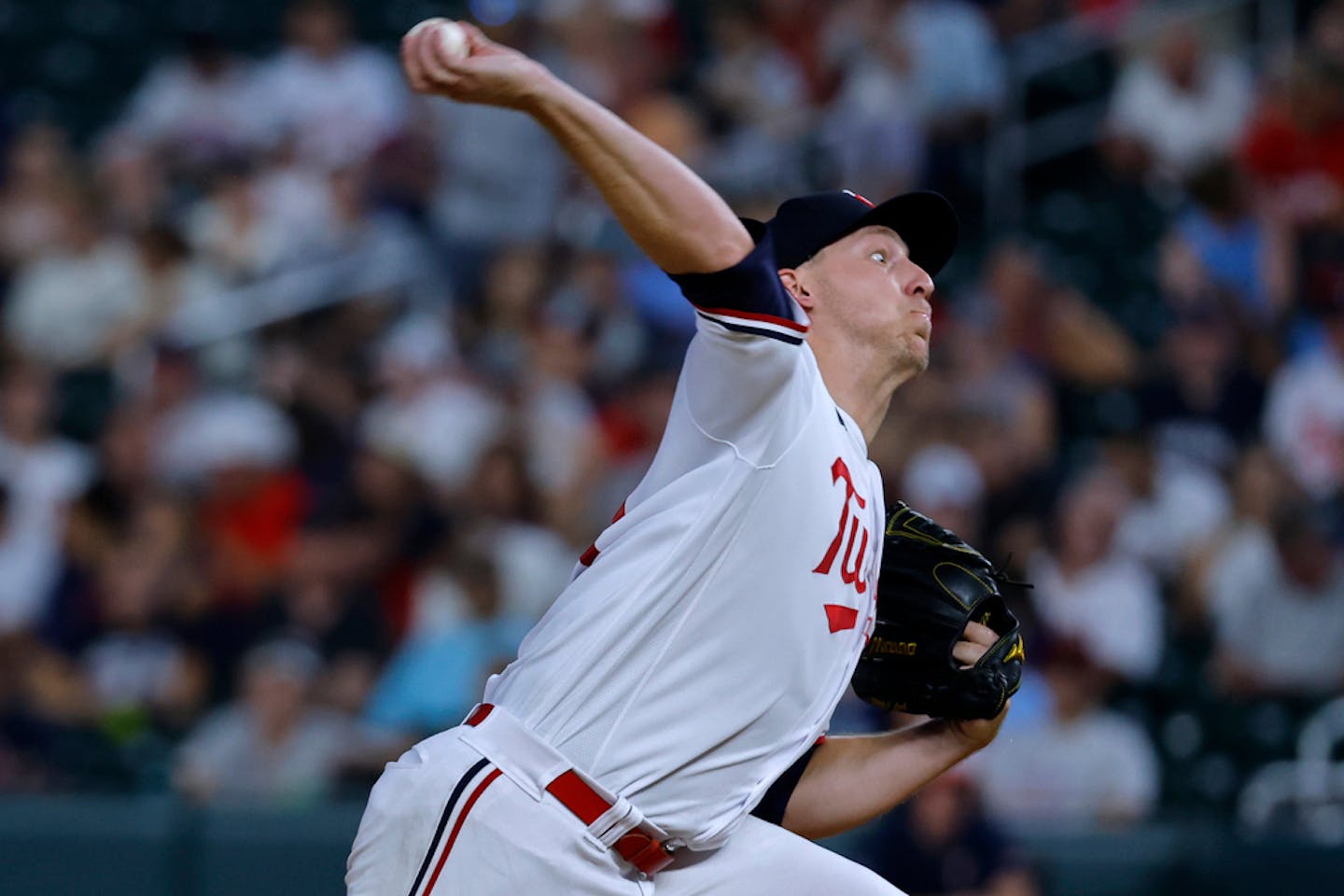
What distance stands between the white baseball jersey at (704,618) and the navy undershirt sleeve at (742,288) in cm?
8

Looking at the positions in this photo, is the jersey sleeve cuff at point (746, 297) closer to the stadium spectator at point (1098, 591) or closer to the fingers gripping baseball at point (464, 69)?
the fingers gripping baseball at point (464, 69)

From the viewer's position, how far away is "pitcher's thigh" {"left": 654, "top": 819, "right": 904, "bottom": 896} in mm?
3205

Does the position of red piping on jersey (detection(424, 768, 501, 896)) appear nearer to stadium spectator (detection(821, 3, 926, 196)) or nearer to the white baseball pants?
the white baseball pants

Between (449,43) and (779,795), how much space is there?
5.08 feet

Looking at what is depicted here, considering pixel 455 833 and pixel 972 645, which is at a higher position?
pixel 455 833

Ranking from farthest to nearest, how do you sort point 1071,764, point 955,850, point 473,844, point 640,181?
point 1071,764
point 955,850
point 473,844
point 640,181

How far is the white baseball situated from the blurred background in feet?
12.2

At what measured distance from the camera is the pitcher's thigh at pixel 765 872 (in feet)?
10.5

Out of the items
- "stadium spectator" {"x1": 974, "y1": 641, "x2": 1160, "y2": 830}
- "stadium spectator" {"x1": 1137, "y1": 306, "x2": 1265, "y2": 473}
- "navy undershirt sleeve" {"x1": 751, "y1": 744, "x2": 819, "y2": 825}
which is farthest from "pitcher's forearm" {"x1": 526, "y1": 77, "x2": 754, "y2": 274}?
"stadium spectator" {"x1": 1137, "y1": 306, "x2": 1265, "y2": 473}

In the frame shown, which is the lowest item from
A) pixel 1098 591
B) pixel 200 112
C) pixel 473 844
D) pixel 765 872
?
pixel 1098 591

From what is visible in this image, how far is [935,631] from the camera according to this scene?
348 cm

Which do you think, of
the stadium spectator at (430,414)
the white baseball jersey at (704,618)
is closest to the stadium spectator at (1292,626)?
the stadium spectator at (430,414)

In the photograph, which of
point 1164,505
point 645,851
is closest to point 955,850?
point 1164,505

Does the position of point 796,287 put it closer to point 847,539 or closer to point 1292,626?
point 847,539
